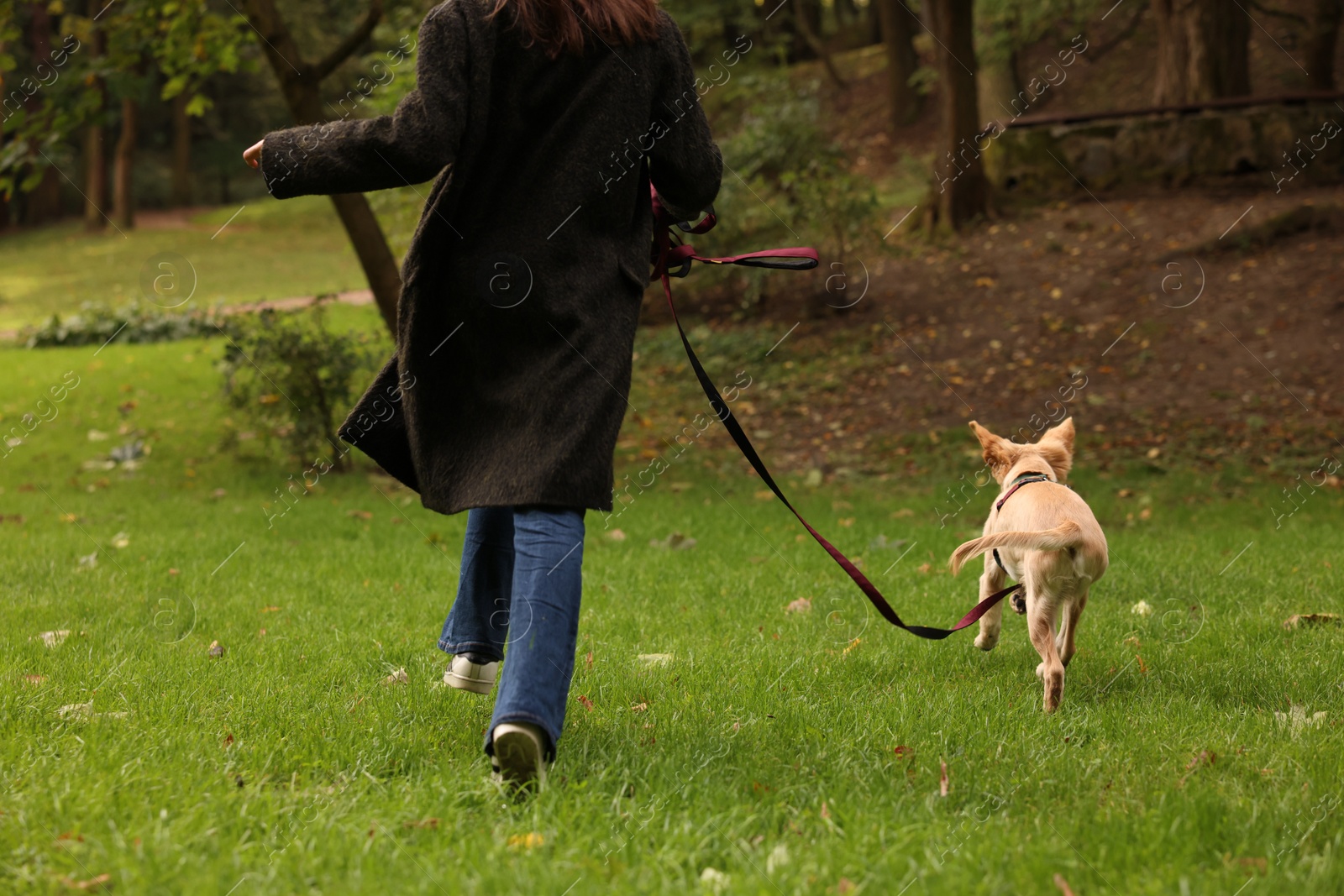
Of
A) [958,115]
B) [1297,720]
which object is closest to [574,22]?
[1297,720]

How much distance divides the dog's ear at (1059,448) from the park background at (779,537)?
0.78 m

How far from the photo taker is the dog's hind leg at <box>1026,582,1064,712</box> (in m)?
3.62

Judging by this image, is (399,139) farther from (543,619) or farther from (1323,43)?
(1323,43)

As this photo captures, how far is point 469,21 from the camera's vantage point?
2754 millimetres

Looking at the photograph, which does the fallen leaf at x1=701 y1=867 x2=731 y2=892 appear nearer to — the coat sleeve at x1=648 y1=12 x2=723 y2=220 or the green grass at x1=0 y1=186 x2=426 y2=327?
the coat sleeve at x1=648 y1=12 x2=723 y2=220

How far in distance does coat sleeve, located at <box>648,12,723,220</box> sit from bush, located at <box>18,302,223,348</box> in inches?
568

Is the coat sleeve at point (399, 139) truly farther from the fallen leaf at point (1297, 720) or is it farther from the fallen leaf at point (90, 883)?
the fallen leaf at point (1297, 720)

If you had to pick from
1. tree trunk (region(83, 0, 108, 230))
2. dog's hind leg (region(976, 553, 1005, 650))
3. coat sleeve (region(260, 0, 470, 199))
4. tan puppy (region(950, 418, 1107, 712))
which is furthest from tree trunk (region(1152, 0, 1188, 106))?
tree trunk (region(83, 0, 108, 230))

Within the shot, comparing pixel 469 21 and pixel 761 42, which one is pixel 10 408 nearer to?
pixel 469 21

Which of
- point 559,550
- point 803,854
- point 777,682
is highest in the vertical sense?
point 559,550

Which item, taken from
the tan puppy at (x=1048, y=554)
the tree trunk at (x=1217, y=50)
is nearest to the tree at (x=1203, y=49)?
the tree trunk at (x=1217, y=50)

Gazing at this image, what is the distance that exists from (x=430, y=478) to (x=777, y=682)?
5.00 feet

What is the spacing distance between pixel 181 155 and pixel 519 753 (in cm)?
3966

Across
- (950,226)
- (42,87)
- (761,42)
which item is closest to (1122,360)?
(950,226)
